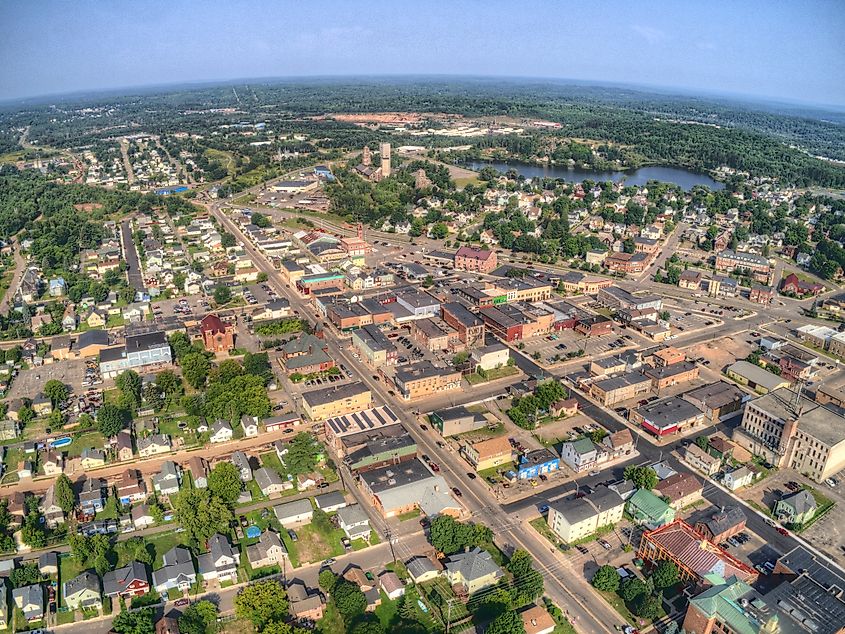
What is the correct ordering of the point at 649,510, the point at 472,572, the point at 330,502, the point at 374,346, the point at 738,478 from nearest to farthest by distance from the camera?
1. the point at 472,572
2. the point at 649,510
3. the point at 330,502
4. the point at 738,478
5. the point at 374,346

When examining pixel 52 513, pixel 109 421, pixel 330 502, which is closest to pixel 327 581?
pixel 330 502

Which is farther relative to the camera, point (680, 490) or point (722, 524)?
point (680, 490)

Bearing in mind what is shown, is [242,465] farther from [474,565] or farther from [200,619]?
[474,565]

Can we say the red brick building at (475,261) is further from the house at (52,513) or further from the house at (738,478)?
the house at (52,513)

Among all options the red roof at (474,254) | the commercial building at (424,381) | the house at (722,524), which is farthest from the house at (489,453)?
the red roof at (474,254)

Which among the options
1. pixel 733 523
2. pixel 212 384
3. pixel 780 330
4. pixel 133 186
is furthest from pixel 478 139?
pixel 733 523

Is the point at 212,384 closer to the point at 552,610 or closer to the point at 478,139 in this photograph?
the point at 552,610

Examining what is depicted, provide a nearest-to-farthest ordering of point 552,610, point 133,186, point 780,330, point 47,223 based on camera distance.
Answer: point 552,610 → point 780,330 → point 47,223 → point 133,186
